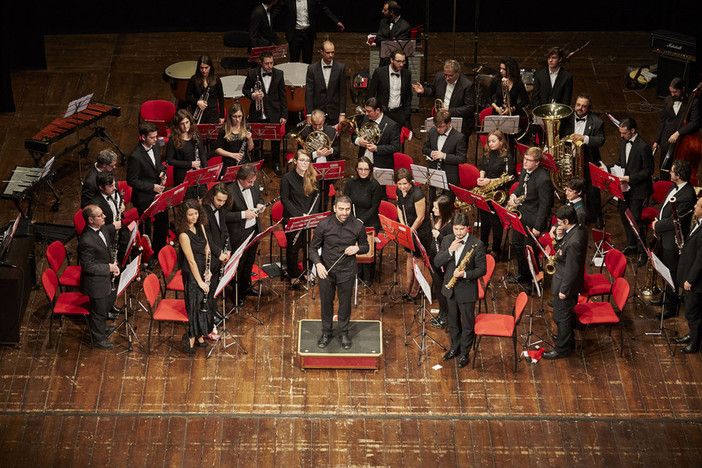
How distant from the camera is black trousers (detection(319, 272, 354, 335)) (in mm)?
8812

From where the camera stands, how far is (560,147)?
10.3m

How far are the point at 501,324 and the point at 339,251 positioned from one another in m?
1.57

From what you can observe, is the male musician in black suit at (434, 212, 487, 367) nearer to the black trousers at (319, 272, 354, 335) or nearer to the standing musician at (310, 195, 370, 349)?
the standing musician at (310, 195, 370, 349)

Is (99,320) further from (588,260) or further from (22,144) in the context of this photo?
(588,260)

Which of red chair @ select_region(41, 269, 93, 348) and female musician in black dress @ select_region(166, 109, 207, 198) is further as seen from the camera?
female musician in black dress @ select_region(166, 109, 207, 198)

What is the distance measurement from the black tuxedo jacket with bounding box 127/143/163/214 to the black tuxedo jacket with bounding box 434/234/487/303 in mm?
3012

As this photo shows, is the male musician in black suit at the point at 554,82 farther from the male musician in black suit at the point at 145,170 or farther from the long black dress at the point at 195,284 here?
the long black dress at the point at 195,284

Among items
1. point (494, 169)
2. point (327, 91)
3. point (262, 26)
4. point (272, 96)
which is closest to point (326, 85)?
point (327, 91)

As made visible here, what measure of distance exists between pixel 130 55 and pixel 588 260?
7297 mm

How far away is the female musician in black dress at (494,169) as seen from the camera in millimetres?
9898

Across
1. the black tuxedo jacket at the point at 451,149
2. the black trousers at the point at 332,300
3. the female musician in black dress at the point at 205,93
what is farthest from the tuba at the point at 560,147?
the female musician in black dress at the point at 205,93

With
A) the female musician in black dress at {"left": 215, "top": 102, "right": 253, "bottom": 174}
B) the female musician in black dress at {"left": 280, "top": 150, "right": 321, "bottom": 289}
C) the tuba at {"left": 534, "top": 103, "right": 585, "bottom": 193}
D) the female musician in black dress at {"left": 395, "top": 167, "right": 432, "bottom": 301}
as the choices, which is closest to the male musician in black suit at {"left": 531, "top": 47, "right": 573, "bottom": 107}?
the tuba at {"left": 534, "top": 103, "right": 585, "bottom": 193}

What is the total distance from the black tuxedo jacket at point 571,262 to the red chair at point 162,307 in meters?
3.33

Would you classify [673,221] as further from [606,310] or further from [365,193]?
[365,193]
